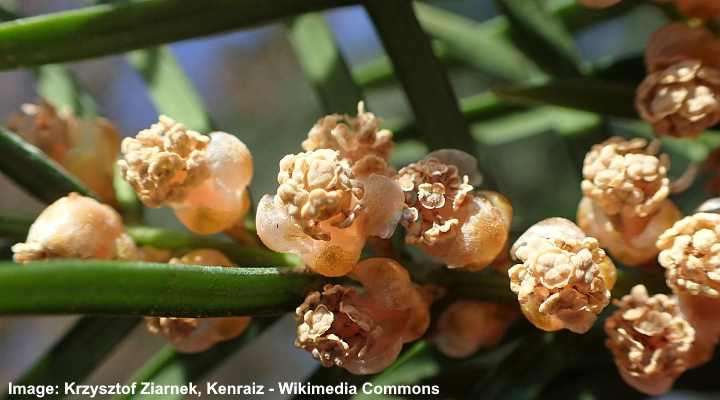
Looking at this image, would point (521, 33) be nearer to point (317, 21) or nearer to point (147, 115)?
point (317, 21)

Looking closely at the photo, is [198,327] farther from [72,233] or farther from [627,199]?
[627,199]

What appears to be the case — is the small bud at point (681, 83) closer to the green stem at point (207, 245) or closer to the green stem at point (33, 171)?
the green stem at point (207, 245)

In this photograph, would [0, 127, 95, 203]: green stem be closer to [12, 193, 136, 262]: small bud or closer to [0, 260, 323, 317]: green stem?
[12, 193, 136, 262]: small bud

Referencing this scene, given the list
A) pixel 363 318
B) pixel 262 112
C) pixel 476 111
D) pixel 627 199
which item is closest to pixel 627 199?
pixel 627 199

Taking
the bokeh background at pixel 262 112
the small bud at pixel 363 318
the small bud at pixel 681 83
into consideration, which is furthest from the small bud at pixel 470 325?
the bokeh background at pixel 262 112

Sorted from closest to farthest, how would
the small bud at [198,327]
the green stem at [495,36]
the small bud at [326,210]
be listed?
the small bud at [326,210] < the small bud at [198,327] < the green stem at [495,36]

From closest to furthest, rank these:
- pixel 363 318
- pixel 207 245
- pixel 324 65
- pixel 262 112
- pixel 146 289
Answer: pixel 146 289
pixel 363 318
pixel 207 245
pixel 324 65
pixel 262 112

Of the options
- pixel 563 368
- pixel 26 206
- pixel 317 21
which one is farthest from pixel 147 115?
pixel 563 368
